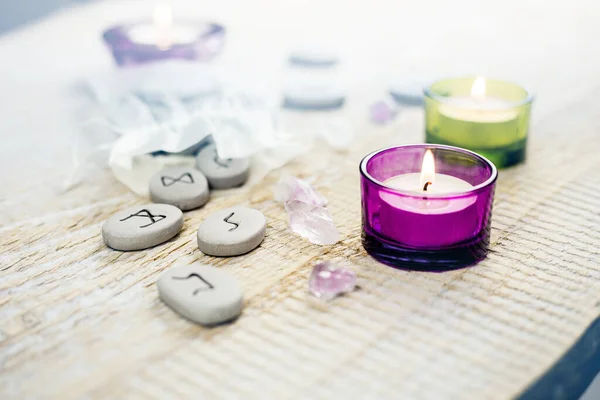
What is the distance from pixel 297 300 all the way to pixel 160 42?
2.03ft

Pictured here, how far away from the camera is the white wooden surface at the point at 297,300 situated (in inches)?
19.2

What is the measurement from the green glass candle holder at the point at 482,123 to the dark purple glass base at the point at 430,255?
211 millimetres

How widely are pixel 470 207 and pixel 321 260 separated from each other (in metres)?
0.14

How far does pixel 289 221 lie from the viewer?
2.28 ft

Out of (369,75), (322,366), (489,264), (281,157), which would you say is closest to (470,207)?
(489,264)

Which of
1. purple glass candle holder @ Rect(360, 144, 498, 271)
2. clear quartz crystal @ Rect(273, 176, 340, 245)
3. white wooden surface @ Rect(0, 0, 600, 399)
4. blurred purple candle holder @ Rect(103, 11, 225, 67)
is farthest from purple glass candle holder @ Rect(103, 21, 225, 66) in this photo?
purple glass candle holder @ Rect(360, 144, 498, 271)

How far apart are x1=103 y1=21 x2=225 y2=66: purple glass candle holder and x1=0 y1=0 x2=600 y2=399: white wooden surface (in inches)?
4.9

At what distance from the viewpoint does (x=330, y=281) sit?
58cm

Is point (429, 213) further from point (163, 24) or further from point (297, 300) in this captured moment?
point (163, 24)

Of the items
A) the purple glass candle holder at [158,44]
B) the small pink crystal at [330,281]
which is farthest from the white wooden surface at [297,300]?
the purple glass candle holder at [158,44]

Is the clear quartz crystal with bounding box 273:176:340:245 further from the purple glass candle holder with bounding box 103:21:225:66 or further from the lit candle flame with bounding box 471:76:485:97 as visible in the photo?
the purple glass candle holder with bounding box 103:21:225:66

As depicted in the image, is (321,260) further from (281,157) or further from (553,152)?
(553,152)

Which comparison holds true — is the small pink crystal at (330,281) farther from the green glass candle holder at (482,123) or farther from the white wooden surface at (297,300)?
the green glass candle holder at (482,123)

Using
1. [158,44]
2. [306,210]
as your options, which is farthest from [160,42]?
[306,210]
